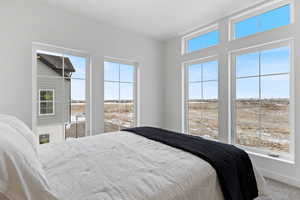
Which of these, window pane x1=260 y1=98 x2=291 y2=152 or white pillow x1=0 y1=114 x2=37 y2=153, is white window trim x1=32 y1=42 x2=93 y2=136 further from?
window pane x1=260 y1=98 x2=291 y2=152

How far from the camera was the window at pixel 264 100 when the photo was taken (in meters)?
2.21

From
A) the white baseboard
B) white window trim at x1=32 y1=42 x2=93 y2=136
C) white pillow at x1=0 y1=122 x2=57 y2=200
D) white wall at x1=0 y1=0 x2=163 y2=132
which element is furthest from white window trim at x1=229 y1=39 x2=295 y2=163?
white pillow at x1=0 y1=122 x2=57 y2=200

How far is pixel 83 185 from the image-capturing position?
0.93 metres

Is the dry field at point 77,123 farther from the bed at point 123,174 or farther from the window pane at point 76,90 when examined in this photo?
the bed at point 123,174

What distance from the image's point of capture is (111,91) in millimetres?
3164

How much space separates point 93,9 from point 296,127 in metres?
3.42

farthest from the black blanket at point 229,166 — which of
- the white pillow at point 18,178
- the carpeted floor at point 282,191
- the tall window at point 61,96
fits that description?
the tall window at point 61,96

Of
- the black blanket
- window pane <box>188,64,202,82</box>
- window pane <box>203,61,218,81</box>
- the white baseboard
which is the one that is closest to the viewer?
the black blanket

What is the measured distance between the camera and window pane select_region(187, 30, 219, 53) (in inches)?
119

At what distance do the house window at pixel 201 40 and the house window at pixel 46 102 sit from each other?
284cm

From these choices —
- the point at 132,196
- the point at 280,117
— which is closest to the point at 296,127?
the point at 280,117

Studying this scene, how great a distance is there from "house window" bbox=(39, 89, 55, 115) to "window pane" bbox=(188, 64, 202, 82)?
273 cm

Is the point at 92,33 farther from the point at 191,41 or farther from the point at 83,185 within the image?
the point at 83,185

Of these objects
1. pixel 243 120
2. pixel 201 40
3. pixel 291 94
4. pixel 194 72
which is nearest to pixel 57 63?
pixel 194 72
